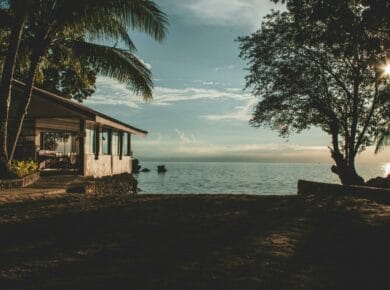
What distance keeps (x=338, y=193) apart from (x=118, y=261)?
1055cm

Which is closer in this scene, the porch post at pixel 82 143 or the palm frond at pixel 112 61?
the palm frond at pixel 112 61

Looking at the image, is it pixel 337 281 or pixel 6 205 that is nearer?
pixel 337 281

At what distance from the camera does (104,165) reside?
78.7 feet

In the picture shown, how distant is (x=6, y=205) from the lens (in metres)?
9.25

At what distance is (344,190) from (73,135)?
2269 cm

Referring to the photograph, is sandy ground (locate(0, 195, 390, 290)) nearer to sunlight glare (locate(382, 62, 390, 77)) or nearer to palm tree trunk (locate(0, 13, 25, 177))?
palm tree trunk (locate(0, 13, 25, 177))

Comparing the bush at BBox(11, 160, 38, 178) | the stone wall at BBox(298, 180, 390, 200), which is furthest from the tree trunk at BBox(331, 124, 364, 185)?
the bush at BBox(11, 160, 38, 178)

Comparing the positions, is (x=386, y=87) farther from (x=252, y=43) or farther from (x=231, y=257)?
(x=231, y=257)

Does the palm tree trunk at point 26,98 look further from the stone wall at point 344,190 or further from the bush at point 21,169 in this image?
the stone wall at point 344,190

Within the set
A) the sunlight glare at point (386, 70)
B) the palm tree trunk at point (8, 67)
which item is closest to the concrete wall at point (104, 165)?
the palm tree trunk at point (8, 67)

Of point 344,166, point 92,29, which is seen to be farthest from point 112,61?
point 344,166

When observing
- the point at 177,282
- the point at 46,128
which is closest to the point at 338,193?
the point at 177,282

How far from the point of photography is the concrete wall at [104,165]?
68.8ft

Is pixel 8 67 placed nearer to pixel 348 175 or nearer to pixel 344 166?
pixel 348 175
